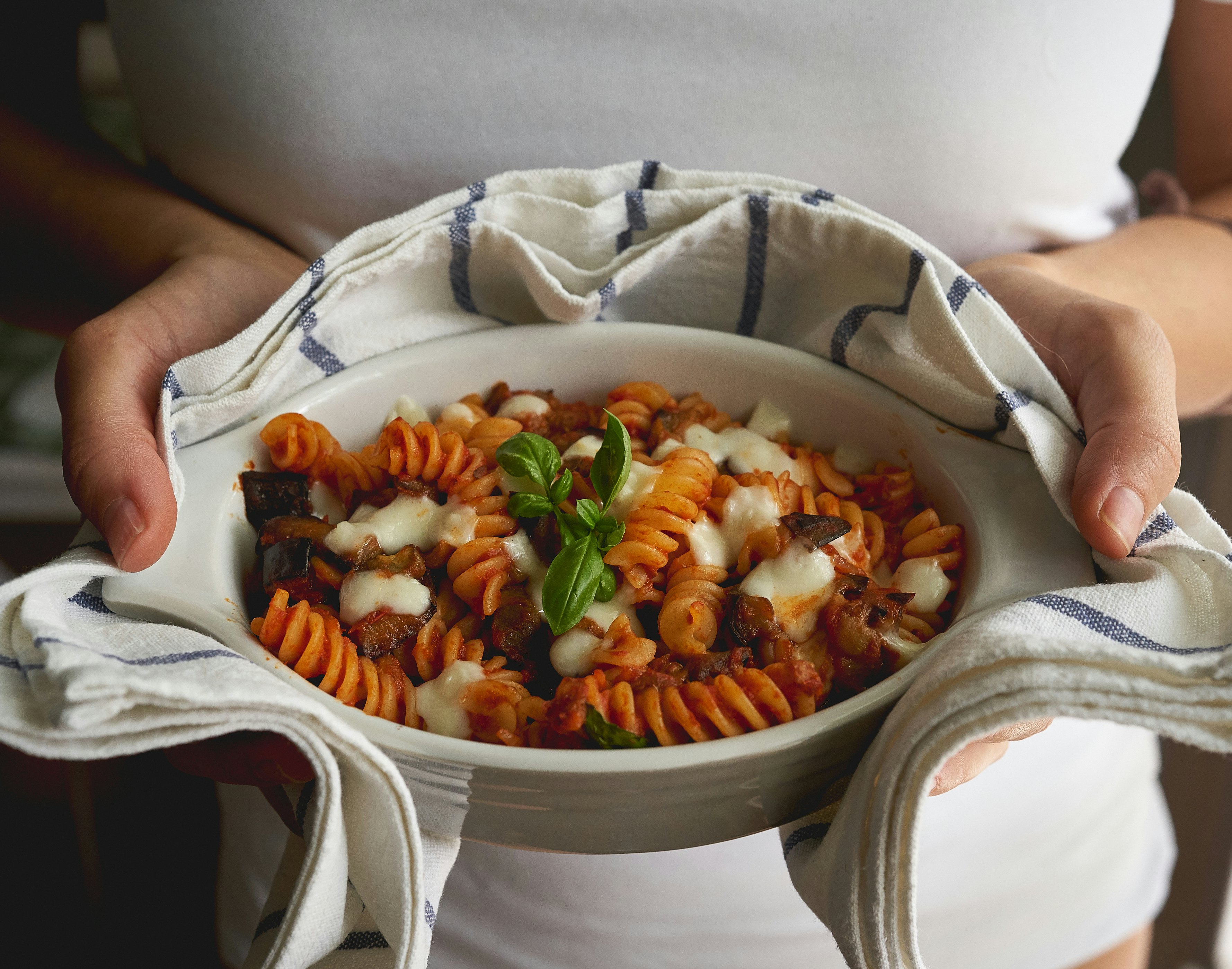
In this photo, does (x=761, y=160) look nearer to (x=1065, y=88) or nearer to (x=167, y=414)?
(x=1065, y=88)

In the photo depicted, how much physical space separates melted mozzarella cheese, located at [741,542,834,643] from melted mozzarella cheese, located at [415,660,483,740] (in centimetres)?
29

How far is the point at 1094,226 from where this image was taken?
153 cm

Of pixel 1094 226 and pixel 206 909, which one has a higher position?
pixel 1094 226

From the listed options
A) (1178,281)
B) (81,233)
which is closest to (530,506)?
(81,233)

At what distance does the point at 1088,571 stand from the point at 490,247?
772 millimetres

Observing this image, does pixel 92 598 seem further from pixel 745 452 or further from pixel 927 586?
pixel 927 586

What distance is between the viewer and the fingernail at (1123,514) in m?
0.85

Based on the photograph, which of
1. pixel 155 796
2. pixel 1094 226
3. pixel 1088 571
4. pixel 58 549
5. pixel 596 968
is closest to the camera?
pixel 1088 571

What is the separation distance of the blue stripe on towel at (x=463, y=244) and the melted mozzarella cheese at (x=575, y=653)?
1.73 ft

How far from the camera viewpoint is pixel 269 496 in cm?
105

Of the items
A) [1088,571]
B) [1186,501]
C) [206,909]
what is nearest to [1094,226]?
[1186,501]

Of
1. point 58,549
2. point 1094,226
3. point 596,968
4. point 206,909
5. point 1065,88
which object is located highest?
point 1065,88

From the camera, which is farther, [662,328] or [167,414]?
[662,328]

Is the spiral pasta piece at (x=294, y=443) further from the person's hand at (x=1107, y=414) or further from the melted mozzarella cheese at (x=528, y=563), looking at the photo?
the person's hand at (x=1107, y=414)
